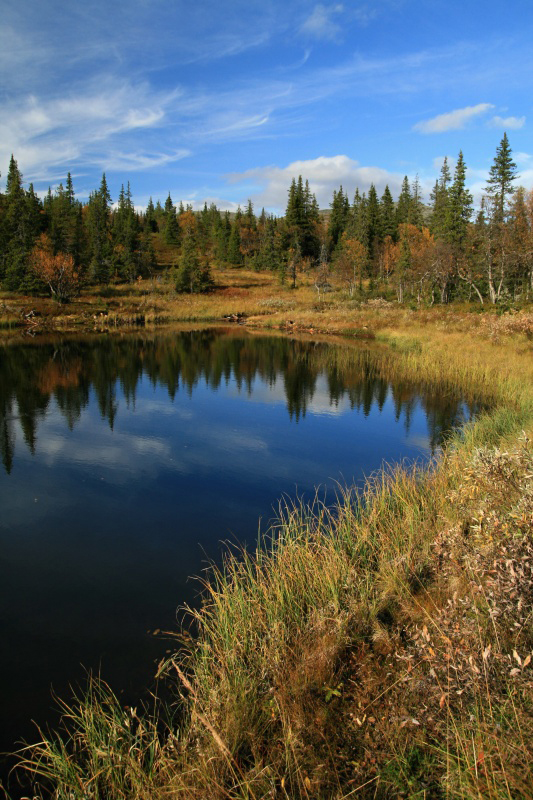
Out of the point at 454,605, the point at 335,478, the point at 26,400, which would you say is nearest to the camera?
the point at 454,605

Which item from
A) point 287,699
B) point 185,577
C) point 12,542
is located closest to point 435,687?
point 287,699

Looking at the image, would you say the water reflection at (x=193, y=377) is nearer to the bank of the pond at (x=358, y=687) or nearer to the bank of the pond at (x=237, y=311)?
the bank of the pond at (x=237, y=311)

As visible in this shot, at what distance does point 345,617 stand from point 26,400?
→ 17.4 m

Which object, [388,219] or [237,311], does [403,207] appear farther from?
[237,311]

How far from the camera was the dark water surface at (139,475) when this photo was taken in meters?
6.11

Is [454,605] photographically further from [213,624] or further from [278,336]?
[278,336]

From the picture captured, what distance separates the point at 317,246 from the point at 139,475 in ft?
250

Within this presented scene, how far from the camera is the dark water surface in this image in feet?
20.0

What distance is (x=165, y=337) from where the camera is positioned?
132ft

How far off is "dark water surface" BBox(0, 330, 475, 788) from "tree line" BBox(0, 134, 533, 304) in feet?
86.8

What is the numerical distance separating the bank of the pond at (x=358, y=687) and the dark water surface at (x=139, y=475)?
3.17 feet

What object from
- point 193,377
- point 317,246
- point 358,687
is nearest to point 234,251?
point 317,246

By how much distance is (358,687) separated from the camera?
4133mm

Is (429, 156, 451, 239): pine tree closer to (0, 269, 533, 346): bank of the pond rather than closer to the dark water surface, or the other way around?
(0, 269, 533, 346): bank of the pond
